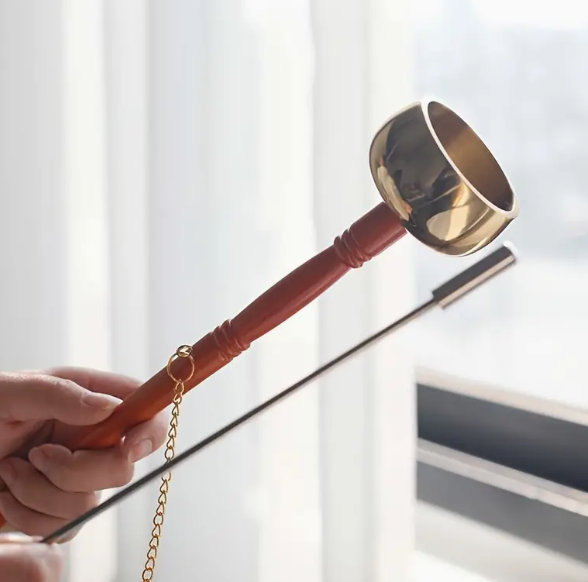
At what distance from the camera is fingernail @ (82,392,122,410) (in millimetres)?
593

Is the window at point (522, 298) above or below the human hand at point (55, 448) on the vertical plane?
above

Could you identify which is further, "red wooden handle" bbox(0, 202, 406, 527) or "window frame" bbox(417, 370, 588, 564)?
"window frame" bbox(417, 370, 588, 564)

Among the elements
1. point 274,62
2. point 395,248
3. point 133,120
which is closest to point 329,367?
point 395,248

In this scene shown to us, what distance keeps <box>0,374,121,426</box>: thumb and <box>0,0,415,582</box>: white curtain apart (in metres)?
0.23

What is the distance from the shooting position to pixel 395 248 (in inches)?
29.3

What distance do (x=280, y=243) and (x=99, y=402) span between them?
261 mm

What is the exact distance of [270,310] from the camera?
0.51 meters

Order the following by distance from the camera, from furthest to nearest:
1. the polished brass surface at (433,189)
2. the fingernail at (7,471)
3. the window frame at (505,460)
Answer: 1. the window frame at (505,460)
2. the fingernail at (7,471)
3. the polished brass surface at (433,189)

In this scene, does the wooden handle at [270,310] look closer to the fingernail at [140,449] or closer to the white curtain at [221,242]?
the fingernail at [140,449]

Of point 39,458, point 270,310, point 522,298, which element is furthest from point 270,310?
point 522,298

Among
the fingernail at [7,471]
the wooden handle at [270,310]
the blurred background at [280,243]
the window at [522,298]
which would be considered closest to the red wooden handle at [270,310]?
the wooden handle at [270,310]

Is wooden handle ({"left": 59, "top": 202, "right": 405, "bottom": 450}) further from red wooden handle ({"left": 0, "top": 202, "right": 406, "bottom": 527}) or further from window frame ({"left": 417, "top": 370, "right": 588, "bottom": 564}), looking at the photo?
window frame ({"left": 417, "top": 370, "right": 588, "bottom": 564})

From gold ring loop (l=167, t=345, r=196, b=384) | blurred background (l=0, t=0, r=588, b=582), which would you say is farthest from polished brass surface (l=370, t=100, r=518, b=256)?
blurred background (l=0, t=0, r=588, b=582)

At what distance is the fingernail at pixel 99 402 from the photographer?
1.94ft
